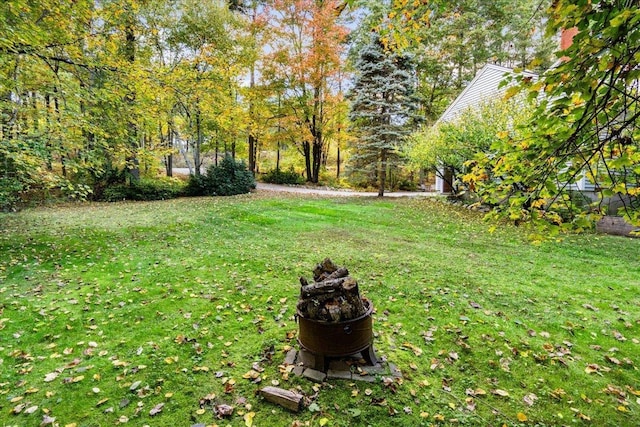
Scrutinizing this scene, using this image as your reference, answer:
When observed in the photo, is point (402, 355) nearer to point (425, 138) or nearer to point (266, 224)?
point (266, 224)

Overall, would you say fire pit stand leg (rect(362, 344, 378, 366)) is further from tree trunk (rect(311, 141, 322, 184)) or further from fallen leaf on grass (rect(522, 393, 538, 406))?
tree trunk (rect(311, 141, 322, 184))

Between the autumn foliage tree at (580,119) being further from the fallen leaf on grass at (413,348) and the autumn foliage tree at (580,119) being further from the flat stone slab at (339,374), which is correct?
the flat stone slab at (339,374)

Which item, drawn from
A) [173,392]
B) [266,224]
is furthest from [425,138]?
[173,392]

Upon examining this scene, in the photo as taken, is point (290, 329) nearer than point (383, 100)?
Yes

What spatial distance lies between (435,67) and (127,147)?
1973 cm

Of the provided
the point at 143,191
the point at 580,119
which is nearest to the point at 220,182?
the point at 143,191

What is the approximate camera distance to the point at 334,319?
265 centimetres

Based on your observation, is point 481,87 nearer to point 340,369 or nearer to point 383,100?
point 383,100

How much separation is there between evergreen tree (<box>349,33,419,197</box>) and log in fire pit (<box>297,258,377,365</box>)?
40.5ft

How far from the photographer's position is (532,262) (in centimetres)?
603

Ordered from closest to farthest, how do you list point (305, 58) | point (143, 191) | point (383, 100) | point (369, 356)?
point (369, 356) → point (143, 191) → point (383, 100) → point (305, 58)

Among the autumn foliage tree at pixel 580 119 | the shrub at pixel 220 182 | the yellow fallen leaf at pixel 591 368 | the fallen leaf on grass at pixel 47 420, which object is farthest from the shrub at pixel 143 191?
the yellow fallen leaf at pixel 591 368

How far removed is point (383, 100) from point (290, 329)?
43.9 ft

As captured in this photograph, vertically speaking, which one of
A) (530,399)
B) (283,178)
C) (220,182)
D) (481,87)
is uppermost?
(481,87)
